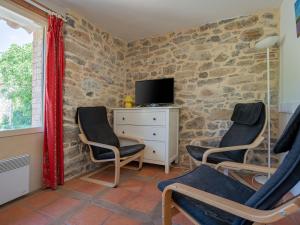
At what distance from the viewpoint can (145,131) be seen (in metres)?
2.88

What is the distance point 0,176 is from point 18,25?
1.68 m

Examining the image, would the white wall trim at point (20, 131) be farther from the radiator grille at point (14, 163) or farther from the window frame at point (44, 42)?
the radiator grille at point (14, 163)

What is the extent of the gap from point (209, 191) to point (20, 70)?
237cm

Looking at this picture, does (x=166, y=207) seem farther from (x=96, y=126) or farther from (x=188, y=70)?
(x=188, y=70)

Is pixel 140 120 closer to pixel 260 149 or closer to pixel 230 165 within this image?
pixel 230 165

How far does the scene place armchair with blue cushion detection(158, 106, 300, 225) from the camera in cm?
79

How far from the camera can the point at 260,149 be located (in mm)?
2600

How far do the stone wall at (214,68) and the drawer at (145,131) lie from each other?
55cm

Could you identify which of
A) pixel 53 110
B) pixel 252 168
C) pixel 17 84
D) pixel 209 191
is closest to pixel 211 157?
pixel 252 168

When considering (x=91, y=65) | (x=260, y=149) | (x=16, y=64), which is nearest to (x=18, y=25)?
(x=16, y=64)

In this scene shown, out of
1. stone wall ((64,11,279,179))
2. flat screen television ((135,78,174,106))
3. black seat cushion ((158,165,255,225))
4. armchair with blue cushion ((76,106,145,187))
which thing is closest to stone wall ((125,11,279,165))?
stone wall ((64,11,279,179))

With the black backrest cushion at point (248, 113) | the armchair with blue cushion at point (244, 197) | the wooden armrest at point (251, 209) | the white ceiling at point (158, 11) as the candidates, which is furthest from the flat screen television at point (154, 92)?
the wooden armrest at point (251, 209)

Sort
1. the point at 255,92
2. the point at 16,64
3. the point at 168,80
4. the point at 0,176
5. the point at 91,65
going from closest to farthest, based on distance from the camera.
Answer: the point at 0,176 → the point at 16,64 → the point at 255,92 → the point at 91,65 → the point at 168,80

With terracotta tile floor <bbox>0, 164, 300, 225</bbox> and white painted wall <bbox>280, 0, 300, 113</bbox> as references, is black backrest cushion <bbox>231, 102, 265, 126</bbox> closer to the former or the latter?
white painted wall <bbox>280, 0, 300, 113</bbox>
